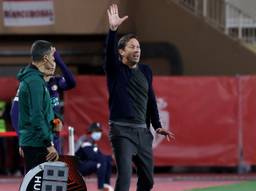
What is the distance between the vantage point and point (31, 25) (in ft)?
58.4

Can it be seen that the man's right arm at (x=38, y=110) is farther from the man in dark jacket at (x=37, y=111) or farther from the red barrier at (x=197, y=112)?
the red barrier at (x=197, y=112)

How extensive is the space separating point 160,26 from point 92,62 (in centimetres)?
179

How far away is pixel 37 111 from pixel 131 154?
115 cm

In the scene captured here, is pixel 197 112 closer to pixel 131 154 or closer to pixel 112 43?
pixel 131 154

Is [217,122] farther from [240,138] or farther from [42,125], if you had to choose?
[42,125]

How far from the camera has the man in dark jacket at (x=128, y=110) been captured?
779 cm

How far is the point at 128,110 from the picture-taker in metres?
7.81

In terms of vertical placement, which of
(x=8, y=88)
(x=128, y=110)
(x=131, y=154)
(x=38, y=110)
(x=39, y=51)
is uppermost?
(x=39, y=51)

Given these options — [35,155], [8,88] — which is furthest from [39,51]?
[8,88]

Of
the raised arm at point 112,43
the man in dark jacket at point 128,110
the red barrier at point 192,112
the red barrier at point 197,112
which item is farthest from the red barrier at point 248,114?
the raised arm at point 112,43

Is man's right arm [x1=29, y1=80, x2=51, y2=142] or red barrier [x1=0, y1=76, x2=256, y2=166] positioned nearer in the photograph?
man's right arm [x1=29, y1=80, x2=51, y2=142]

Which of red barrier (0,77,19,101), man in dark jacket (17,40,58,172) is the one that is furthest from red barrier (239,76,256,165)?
man in dark jacket (17,40,58,172)

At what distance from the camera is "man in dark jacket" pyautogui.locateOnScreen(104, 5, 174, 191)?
7.79 m

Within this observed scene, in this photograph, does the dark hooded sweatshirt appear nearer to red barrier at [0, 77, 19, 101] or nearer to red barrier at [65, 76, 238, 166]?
red barrier at [65, 76, 238, 166]
